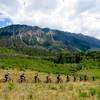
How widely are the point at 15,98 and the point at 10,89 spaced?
13.8 feet

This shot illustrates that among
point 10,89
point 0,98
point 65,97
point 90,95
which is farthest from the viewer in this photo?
point 10,89

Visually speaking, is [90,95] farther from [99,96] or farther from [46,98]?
[46,98]

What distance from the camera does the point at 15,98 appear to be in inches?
659

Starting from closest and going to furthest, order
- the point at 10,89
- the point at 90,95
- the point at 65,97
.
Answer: the point at 65,97 < the point at 90,95 < the point at 10,89

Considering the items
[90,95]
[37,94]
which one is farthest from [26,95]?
[90,95]

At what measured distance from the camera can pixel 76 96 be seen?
18531 millimetres

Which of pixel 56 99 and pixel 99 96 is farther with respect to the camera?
pixel 99 96

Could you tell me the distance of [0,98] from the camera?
1652 centimetres

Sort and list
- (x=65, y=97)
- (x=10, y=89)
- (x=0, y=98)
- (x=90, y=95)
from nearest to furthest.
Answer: (x=0, y=98)
(x=65, y=97)
(x=90, y=95)
(x=10, y=89)

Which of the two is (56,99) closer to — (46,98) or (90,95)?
(46,98)

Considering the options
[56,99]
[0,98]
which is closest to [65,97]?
[56,99]

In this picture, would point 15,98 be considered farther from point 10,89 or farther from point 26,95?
point 10,89

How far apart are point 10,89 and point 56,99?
191 inches

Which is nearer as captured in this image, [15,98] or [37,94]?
[15,98]
